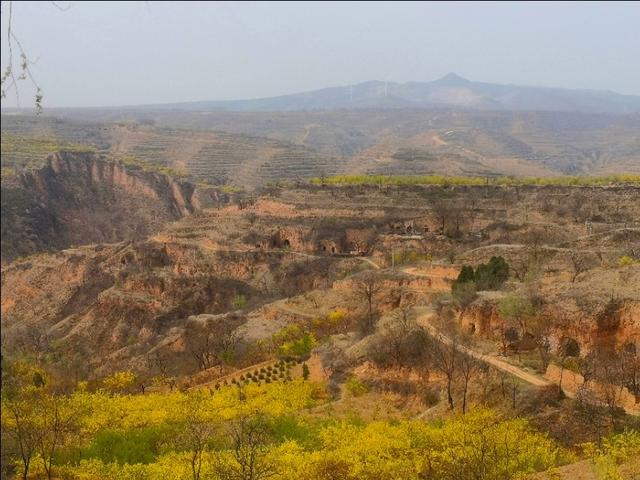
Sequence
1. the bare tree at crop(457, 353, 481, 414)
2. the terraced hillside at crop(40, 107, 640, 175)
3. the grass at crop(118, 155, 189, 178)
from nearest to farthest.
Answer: the bare tree at crop(457, 353, 481, 414)
the terraced hillside at crop(40, 107, 640, 175)
the grass at crop(118, 155, 189, 178)

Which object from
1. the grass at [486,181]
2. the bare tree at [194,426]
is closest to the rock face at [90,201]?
the grass at [486,181]

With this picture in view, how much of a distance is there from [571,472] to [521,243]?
3707 cm

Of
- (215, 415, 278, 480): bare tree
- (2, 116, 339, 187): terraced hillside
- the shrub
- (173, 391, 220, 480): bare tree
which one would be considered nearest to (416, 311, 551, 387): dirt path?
the shrub

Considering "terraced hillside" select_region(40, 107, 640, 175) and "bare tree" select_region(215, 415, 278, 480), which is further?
"terraced hillside" select_region(40, 107, 640, 175)

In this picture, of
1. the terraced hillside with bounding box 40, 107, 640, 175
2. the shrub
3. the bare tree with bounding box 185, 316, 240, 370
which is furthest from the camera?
the terraced hillside with bounding box 40, 107, 640, 175

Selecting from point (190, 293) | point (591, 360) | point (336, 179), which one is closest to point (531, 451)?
point (591, 360)

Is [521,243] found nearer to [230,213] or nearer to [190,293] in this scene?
[190,293]

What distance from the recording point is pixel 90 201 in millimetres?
106875

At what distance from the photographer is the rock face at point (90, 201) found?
9000 cm

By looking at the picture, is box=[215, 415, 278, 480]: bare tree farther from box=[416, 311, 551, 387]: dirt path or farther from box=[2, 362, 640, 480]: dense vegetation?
box=[416, 311, 551, 387]: dirt path

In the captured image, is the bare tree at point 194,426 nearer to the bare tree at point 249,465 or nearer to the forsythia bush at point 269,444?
the forsythia bush at point 269,444

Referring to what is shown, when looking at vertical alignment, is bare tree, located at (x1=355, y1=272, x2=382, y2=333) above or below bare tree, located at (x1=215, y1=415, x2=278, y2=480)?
below

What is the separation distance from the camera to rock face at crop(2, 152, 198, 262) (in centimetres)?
9000

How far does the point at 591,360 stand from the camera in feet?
84.4
